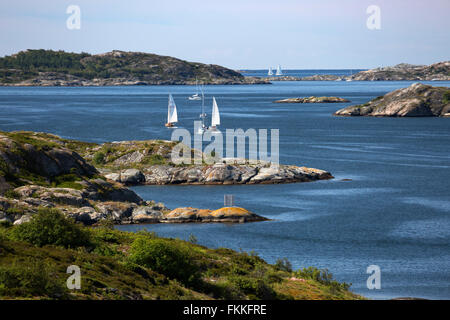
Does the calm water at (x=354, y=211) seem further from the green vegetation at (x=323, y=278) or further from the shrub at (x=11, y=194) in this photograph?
the shrub at (x=11, y=194)

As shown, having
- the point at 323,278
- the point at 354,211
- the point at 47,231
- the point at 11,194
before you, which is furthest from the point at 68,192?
the point at 323,278

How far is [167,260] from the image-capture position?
1372 inches

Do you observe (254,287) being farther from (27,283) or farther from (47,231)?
(27,283)

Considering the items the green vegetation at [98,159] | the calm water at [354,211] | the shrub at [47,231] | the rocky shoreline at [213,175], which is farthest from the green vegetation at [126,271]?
the green vegetation at [98,159]

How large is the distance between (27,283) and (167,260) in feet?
34.8

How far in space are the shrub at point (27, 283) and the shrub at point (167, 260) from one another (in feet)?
29.7

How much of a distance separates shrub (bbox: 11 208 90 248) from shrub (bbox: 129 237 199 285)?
15.4ft

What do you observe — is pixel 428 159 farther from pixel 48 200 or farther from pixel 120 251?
pixel 120 251

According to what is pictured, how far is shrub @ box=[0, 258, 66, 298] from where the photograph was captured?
25188 mm

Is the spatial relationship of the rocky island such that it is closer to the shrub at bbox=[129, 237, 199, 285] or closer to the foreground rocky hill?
the foreground rocky hill

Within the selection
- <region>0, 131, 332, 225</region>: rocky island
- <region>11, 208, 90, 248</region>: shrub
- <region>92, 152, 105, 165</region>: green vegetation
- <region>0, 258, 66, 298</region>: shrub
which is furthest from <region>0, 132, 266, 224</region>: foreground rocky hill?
<region>0, 258, 66, 298</region>: shrub
